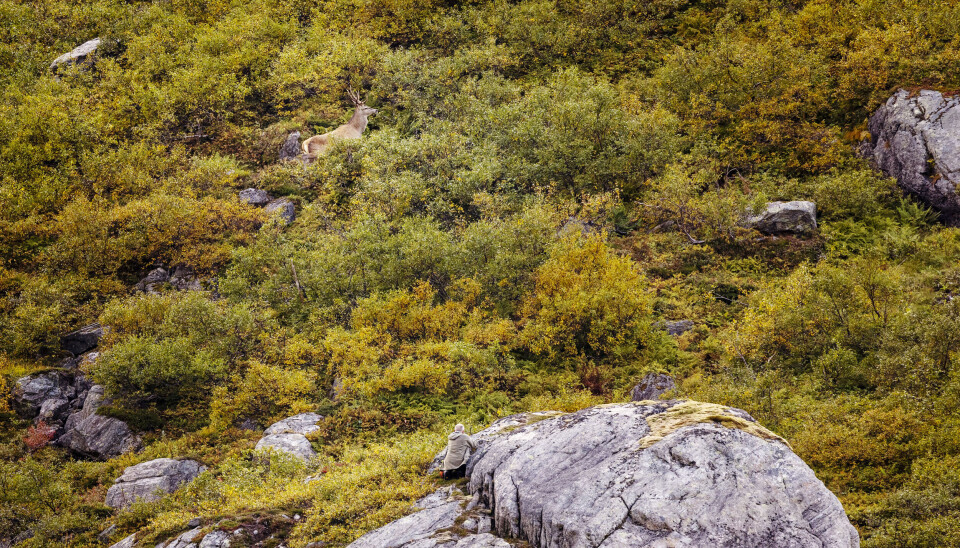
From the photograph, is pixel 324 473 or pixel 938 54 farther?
pixel 938 54

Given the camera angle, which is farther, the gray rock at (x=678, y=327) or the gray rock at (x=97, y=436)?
the gray rock at (x=97, y=436)

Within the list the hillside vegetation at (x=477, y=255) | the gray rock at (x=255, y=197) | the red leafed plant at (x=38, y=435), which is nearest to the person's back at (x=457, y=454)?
the hillside vegetation at (x=477, y=255)

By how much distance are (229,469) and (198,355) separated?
5.38m

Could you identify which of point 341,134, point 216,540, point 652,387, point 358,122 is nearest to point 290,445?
point 216,540

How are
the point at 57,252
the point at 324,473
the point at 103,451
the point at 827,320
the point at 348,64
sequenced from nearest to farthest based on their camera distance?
the point at 324,473
the point at 827,320
the point at 103,451
the point at 57,252
the point at 348,64

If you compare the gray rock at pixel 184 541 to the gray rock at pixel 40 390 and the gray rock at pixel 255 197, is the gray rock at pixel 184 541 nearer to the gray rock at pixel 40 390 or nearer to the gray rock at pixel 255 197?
the gray rock at pixel 40 390

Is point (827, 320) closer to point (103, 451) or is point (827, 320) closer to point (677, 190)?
point (677, 190)

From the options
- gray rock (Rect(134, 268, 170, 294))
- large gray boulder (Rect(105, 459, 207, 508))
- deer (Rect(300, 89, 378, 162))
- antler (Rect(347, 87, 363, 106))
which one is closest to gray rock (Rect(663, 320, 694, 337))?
large gray boulder (Rect(105, 459, 207, 508))

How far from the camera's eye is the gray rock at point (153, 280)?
27.1 meters

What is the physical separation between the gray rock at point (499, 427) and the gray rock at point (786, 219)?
14548 mm

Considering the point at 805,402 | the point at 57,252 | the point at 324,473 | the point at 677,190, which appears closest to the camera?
the point at 805,402

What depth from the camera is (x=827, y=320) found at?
52.3 ft

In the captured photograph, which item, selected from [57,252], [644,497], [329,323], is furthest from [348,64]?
[644,497]

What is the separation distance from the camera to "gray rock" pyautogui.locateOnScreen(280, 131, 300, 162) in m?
34.3
